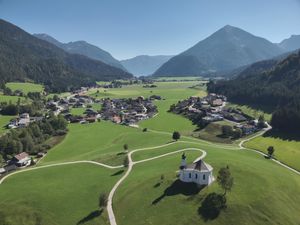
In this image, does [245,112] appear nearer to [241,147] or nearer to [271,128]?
[271,128]

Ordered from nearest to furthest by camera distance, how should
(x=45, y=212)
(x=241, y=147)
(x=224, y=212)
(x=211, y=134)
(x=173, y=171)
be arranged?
1. (x=224, y=212)
2. (x=45, y=212)
3. (x=173, y=171)
4. (x=241, y=147)
5. (x=211, y=134)

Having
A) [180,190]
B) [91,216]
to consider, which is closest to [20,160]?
[91,216]

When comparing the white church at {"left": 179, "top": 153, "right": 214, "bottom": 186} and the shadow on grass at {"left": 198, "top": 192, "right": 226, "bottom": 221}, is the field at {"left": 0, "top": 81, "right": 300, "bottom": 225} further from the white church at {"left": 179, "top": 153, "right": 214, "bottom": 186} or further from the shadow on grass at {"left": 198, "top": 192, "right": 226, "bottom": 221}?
the white church at {"left": 179, "top": 153, "right": 214, "bottom": 186}

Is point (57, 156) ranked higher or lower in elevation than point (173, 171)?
lower

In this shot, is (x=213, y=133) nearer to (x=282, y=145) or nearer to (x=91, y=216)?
(x=282, y=145)

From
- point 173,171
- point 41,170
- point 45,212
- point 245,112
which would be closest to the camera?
point 45,212

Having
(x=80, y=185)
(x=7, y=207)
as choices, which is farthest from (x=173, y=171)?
(x=7, y=207)

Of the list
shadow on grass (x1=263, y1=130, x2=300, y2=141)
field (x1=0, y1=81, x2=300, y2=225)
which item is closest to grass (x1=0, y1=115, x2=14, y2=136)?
field (x1=0, y1=81, x2=300, y2=225)
